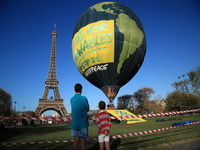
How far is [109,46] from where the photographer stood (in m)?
14.8

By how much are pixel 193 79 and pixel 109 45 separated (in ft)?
97.2

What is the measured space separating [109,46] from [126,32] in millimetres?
2161

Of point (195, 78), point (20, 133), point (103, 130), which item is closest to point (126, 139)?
point (103, 130)

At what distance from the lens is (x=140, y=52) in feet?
53.4

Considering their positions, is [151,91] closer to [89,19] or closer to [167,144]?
[89,19]

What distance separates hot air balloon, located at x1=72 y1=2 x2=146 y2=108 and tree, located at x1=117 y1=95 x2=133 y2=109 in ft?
190

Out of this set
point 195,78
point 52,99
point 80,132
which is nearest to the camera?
point 80,132

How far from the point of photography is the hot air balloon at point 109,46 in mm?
14938

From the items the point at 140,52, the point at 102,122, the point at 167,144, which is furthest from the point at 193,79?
the point at 102,122

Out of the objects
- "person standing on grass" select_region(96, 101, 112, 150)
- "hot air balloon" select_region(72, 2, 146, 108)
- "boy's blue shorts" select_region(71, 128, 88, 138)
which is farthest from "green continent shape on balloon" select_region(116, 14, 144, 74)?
"boy's blue shorts" select_region(71, 128, 88, 138)

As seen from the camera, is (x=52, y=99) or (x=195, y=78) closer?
(x=195, y=78)

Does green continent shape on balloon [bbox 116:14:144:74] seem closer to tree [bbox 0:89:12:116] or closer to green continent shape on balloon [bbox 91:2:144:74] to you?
green continent shape on balloon [bbox 91:2:144:74]

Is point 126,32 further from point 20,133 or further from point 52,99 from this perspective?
point 52,99

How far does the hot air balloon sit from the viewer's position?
49.0 ft
